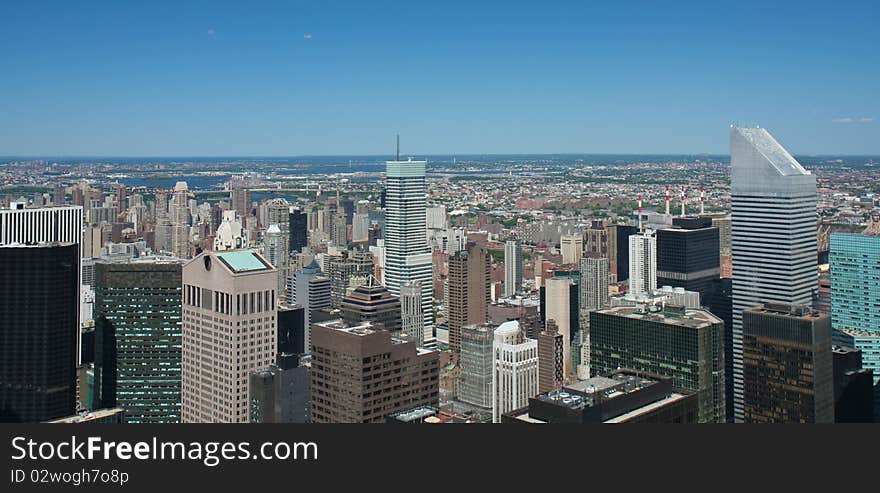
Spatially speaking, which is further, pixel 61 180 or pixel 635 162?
pixel 635 162

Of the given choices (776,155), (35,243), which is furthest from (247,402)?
(776,155)

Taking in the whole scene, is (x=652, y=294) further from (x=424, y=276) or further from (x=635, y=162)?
(x=424, y=276)

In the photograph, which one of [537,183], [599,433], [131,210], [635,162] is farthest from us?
[537,183]

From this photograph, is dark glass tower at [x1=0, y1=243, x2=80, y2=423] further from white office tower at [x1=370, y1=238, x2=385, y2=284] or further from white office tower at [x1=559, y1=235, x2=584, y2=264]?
white office tower at [x1=559, y1=235, x2=584, y2=264]

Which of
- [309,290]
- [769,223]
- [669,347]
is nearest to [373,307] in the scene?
[309,290]

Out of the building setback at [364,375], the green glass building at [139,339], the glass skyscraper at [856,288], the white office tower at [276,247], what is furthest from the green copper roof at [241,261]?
the white office tower at [276,247]

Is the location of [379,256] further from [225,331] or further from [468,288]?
[225,331]

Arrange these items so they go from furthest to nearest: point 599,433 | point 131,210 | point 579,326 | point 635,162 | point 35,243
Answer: point 131,210, point 635,162, point 579,326, point 35,243, point 599,433
